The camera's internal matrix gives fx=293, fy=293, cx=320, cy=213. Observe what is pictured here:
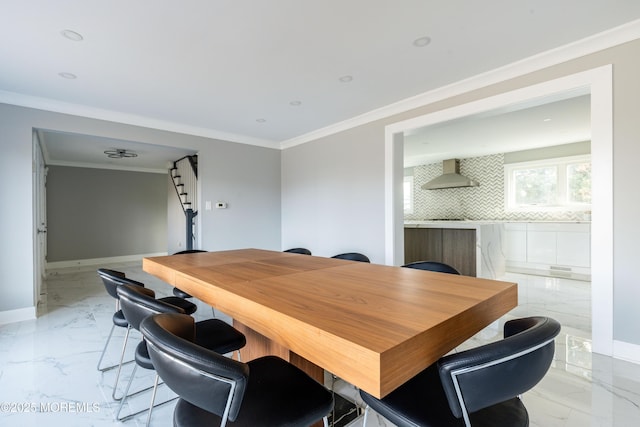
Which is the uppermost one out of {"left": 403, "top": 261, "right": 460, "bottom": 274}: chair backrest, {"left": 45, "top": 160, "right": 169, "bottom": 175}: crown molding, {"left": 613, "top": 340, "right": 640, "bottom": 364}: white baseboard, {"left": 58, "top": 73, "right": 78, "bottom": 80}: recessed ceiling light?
{"left": 58, "top": 73, "right": 78, "bottom": 80}: recessed ceiling light

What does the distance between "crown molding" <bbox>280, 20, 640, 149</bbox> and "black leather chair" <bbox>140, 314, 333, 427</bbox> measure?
9.96 ft

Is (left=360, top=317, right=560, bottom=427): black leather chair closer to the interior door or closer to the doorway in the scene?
the doorway

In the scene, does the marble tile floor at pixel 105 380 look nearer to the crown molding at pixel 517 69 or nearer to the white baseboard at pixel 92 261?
the crown molding at pixel 517 69

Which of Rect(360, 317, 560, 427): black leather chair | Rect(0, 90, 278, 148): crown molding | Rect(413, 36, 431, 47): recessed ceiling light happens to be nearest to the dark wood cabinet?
Rect(413, 36, 431, 47): recessed ceiling light

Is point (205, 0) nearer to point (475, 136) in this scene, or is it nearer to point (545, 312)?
point (545, 312)

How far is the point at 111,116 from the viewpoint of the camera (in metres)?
3.74

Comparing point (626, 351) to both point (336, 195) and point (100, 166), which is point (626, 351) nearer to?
point (336, 195)

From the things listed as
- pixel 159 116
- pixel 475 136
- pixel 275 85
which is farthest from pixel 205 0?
pixel 475 136

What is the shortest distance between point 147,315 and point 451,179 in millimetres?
6964

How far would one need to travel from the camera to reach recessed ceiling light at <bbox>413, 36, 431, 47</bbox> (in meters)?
Result: 2.20

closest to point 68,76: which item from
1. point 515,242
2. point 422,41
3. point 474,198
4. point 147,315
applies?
point 147,315

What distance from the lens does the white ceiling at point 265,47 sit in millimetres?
1887

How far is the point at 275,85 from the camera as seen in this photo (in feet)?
9.95

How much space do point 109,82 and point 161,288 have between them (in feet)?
10.2
